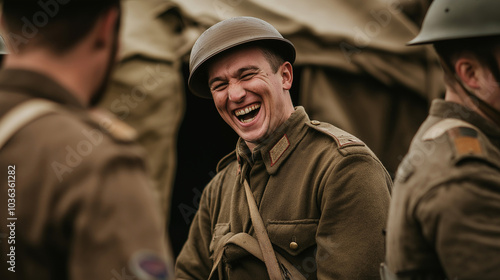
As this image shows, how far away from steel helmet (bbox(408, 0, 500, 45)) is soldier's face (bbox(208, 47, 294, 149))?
3.37 ft

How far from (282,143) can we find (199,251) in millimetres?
882

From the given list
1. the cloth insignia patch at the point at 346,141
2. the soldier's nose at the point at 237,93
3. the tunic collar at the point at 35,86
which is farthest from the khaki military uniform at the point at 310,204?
the tunic collar at the point at 35,86

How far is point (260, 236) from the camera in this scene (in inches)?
117

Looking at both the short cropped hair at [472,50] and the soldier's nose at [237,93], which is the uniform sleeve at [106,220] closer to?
the short cropped hair at [472,50]

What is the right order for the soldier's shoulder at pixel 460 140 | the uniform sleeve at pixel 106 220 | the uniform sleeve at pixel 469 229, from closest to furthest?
1. the uniform sleeve at pixel 106 220
2. the uniform sleeve at pixel 469 229
3. the soldier's shoulder at pixel 460 140

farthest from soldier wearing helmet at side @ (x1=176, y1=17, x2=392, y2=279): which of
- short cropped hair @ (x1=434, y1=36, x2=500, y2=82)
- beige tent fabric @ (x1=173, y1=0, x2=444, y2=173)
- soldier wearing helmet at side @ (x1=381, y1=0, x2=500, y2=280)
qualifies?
beige tent fabric @ (x1=173, y1=0, x2=444, y2=173)

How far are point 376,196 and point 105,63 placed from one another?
1591mm

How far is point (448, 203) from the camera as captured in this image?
6.15 ft

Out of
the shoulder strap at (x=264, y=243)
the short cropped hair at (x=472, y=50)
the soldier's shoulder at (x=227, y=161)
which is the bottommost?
the shoulder strap at (x=264, y=243)

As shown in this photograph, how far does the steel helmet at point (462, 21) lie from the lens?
6.99ft

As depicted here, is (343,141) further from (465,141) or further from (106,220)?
(106,220)

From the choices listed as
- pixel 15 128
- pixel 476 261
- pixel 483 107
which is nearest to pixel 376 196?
pixel 483 107

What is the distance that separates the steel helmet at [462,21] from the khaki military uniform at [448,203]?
253mm

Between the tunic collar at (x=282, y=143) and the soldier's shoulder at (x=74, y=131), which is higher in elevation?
the soldier's shoulder at (x=74, y=131)
